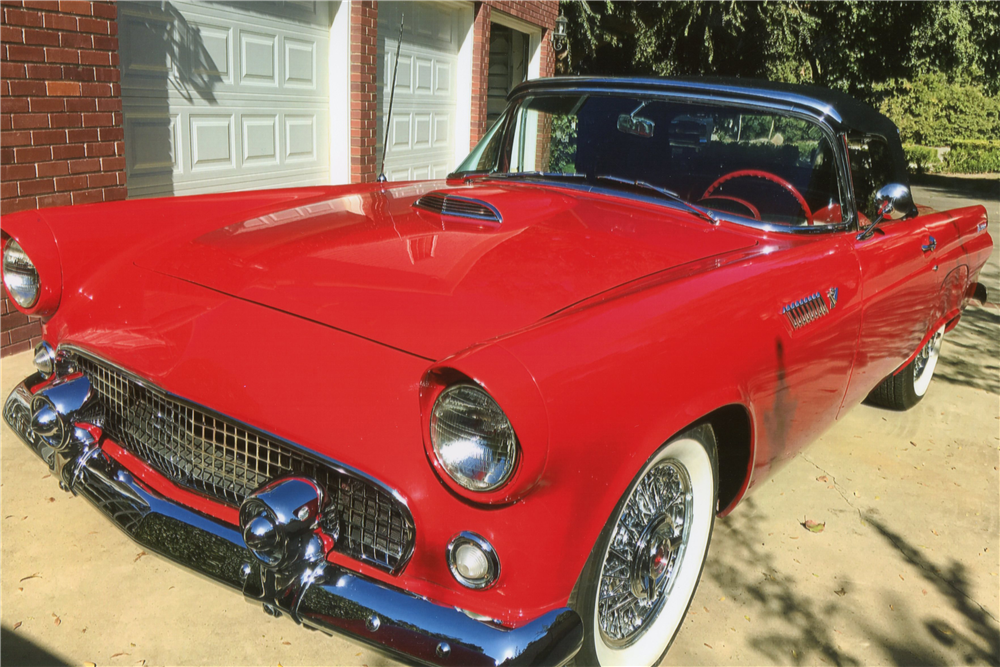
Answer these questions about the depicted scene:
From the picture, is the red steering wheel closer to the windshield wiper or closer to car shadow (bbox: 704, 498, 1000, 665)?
the windshield wiper

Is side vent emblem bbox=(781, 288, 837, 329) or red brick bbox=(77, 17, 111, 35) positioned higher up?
red brick bbox=(77, 17, 111, 35)

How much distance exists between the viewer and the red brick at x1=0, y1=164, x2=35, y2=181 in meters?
4.15

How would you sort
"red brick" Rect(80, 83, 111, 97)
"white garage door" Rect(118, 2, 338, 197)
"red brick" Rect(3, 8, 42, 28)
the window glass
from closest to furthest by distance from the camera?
the window glass
"red brick" Rect(3, 8, 42, 28)
"red brick" Rect(80, 83, 111, 97)
"white garage door" Rect(118, 2, 338, 197)

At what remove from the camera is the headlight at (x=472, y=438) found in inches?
62.9

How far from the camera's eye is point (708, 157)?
9.93 feet

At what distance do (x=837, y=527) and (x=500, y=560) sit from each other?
2031mm

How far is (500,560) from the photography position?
1.67 meters

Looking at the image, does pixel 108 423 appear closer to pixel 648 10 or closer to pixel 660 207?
pixel 660 207

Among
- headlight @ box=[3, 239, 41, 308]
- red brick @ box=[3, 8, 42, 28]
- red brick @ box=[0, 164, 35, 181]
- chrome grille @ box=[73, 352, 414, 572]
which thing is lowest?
chrome grille @ box=[73, 352, 414, 572]

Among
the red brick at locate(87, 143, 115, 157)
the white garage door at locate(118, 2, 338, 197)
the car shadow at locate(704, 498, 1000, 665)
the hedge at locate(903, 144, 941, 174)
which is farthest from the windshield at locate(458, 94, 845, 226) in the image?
the hedge at locate(903, 144, 941, 174)

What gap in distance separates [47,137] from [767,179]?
12.5 ft

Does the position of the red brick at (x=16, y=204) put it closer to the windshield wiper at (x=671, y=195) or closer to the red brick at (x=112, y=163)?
the red brick at (x=112, y=163)

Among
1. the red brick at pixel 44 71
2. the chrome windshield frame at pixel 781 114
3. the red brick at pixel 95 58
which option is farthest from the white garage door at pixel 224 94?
the chrome windshield frame at pixel 781 114

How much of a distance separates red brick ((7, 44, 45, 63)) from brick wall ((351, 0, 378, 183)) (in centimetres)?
288
